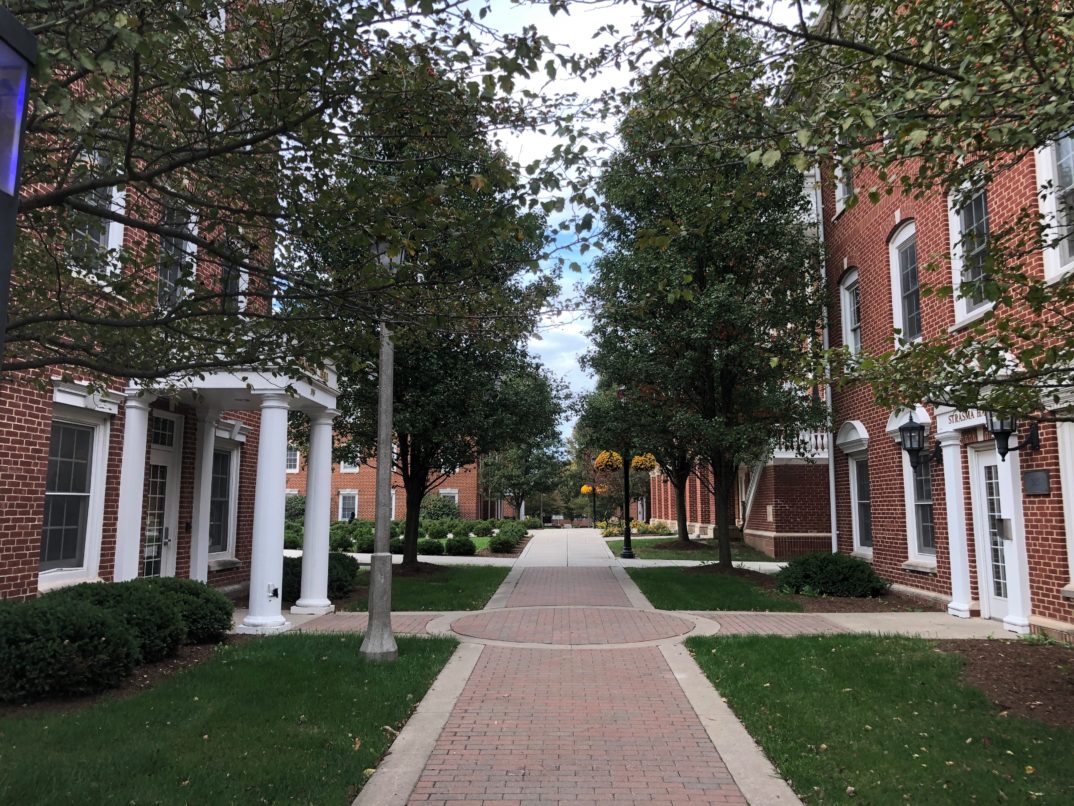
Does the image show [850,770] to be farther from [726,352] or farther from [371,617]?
[726,352]

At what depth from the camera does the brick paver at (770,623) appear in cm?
957

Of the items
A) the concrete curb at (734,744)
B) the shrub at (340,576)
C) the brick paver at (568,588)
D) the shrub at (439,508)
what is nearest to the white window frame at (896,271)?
the brick paver at (568,588)

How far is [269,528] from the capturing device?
9664 millimetres

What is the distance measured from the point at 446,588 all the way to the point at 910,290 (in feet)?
32.1

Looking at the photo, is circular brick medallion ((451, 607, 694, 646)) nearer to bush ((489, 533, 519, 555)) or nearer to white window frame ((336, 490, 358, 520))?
bush ((489, 533, 519, 555))

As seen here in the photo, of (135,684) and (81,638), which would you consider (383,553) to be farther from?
(81,638)

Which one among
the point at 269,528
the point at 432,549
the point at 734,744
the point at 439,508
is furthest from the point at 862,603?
the point at 439,508

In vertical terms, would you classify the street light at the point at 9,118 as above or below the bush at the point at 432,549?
above

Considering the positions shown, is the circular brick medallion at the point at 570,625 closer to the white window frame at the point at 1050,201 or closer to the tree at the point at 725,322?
the tree at the point at 725,322

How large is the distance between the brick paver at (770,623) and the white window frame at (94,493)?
25.9 ft

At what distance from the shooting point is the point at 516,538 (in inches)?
1104

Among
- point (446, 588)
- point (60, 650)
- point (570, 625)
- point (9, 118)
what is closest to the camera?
point (9, 118)

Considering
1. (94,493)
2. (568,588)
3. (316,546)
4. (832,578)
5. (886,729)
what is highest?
(94,493)

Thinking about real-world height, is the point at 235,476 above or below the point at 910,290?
below
